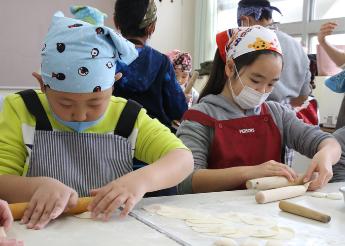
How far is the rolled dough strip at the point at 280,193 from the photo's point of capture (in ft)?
3.22

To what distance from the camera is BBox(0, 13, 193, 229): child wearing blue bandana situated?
93cm

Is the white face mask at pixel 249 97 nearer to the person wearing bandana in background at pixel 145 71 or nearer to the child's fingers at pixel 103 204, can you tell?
the person wearing bandana in background at pixel 145 71

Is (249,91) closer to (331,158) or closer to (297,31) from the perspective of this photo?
(331,158)

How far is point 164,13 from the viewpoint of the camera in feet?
17.4

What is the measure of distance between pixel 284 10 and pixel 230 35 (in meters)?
3.25

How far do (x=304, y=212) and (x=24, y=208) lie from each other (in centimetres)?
56

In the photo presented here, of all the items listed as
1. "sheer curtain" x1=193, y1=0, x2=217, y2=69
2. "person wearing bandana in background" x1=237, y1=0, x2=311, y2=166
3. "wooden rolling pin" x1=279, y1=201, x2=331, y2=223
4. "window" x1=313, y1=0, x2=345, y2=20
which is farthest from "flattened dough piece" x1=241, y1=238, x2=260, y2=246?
"sheer curtain" x1=193, y1=0, x2=217, y2=69

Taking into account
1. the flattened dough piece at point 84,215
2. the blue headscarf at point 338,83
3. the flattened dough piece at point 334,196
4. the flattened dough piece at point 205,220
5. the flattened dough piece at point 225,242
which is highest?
the blue headscarf at point 338,83

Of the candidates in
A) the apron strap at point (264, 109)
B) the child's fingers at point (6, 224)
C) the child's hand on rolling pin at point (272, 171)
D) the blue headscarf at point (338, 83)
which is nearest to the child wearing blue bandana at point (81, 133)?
the child's fingers at point (6, 224)

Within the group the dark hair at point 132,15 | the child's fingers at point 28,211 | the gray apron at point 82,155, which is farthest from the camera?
the dark hair at point 132,15

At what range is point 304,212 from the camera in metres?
0.88

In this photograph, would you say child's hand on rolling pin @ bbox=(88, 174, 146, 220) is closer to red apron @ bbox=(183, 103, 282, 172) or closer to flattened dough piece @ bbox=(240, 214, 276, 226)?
flattened dough piece @ bbox=(240, 214, 276, 226)

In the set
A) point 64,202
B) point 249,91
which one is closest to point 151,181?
point 64,202

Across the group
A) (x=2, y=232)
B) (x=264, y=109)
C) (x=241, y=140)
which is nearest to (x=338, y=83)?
(x=264, y=109)
